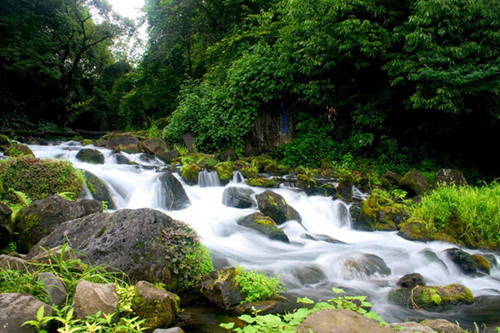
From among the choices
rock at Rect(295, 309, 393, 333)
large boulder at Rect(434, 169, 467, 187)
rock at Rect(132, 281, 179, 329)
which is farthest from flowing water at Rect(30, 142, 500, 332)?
large boulder at Rect(434, 169, 467, 187)

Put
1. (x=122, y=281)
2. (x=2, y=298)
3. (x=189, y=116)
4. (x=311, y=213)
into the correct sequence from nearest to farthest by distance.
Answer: (x=2, y=298) → (x=122, y=281) → (x=311, y=213) → (x=189, y=116)

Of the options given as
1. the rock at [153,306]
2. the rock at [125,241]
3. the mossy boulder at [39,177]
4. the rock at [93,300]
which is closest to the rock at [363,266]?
the rock at [125,241]

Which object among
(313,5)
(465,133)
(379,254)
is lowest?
(379,254)

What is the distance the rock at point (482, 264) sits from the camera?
5.69 meters

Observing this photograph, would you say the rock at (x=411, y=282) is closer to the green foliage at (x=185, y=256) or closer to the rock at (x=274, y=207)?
the green foliage at (x=185, y=256)

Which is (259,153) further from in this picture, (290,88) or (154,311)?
(154,311)

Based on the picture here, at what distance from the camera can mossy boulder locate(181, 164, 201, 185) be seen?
9.93 meters

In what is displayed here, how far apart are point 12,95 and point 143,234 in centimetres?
2361

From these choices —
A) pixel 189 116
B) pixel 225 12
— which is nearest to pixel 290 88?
pixel 189 116

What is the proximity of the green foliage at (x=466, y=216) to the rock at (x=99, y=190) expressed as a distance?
757 cm

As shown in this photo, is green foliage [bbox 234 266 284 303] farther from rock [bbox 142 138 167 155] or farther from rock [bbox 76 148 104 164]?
rock [bbox 142 138 167 155]

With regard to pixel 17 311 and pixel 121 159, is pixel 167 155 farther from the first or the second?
pixel 17 311

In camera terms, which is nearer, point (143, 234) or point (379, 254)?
point (143, 234)

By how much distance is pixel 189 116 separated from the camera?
15508mm
